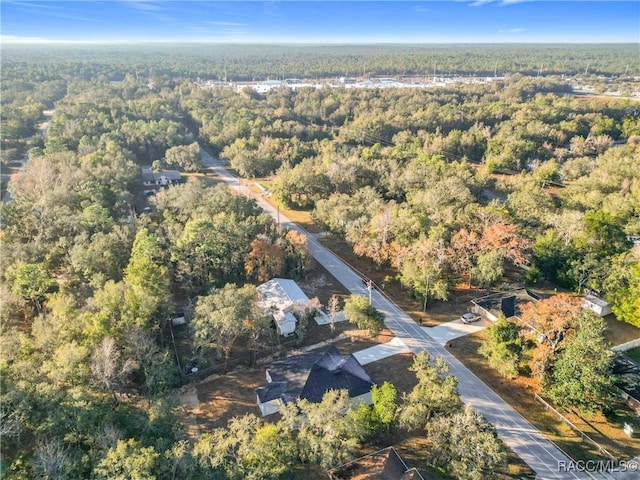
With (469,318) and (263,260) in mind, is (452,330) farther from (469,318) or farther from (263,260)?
(263,260)

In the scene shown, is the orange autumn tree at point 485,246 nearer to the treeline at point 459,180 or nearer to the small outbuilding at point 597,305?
the treeline at point 459,180

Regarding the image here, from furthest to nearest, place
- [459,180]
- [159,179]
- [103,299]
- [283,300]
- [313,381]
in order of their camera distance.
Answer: [159,179] < [459,180] < [283,300] < [103,299] < [313,381]

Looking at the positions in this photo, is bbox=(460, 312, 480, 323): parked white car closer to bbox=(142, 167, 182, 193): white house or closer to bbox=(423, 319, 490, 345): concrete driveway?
A: bbox=(423, 319, 490, 345): concrete driveway

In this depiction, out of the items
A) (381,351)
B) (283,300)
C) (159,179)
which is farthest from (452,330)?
(159,179)

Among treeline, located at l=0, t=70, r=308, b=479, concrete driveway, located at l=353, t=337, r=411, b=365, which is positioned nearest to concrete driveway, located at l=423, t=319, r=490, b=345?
concrete driveway, located at l=353, t=337, r=411, b=365

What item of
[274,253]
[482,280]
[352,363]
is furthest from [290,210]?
[352,363]
